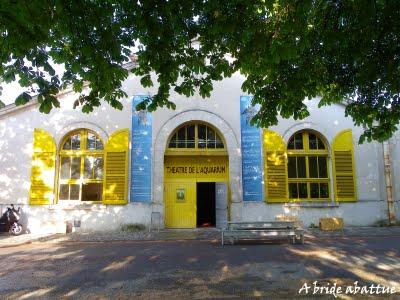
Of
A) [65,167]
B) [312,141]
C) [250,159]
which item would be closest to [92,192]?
[65,167]

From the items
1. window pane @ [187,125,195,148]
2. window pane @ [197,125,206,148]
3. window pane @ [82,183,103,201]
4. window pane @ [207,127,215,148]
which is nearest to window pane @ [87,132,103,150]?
window pane @ [82,183,103,201]

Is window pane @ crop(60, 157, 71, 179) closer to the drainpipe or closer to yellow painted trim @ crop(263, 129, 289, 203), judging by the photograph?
yellow painted trim @ crop(263, 129, 289, 203)

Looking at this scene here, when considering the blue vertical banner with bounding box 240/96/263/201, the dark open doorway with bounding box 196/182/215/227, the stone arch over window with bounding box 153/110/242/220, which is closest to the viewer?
the stone arch over window with bounding box 153/110/242/220

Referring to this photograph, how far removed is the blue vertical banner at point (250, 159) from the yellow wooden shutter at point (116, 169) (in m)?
4.71

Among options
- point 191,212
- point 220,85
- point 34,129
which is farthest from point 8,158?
point 220,85

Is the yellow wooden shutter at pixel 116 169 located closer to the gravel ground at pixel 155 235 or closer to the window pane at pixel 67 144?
the gravel ground at pixel 155 235

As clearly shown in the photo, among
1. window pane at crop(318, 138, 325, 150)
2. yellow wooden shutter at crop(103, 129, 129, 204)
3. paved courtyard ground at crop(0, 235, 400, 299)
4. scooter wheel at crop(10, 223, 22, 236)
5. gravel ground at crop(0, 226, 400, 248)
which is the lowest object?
paved courtyard ground at crop(0, 235, 400, 299)

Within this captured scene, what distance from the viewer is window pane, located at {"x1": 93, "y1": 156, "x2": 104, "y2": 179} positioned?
15.3m

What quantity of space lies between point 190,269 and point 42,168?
955cm

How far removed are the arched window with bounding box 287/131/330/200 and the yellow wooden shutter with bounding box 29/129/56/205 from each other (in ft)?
31.3

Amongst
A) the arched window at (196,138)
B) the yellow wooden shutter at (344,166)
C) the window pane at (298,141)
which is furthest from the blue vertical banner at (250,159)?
the yellow wooden shutter at (344,166)

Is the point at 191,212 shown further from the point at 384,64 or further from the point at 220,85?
the point at 384,64

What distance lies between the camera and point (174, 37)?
18.8 feet

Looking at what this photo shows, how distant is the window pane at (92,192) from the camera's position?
1518 cm
